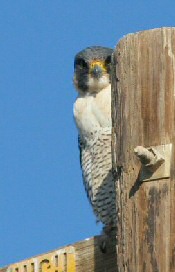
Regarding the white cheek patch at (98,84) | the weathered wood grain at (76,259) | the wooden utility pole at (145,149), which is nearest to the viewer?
the wooden utility pole at (145,149)

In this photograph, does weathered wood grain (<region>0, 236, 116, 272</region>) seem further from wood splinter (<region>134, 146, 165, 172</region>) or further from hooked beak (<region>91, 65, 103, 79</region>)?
hooked beak (<region>91, 65, 103, 79</region>)

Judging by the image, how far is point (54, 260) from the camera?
2820mm

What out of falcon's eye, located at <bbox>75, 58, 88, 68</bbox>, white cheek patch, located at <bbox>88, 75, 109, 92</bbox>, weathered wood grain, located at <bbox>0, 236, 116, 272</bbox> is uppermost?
falcon's eye, located at <bbox>75, 58, 88, 68</bbox>

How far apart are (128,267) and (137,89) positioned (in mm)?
521

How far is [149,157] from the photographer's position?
2354 millimetres

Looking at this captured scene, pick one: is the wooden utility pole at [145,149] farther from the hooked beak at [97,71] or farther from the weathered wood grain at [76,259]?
the hooked beak at [97,71]

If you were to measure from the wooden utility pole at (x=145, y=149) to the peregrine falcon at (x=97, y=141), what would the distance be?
7.46ft

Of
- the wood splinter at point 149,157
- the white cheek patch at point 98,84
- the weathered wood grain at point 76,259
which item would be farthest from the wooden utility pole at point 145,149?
the white cheek patch at point 98,84

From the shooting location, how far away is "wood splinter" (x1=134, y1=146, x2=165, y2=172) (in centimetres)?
233

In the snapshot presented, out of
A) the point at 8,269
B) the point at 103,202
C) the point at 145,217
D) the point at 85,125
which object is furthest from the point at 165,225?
the point at 85,125

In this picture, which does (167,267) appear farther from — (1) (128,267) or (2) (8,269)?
(2) (8,269)

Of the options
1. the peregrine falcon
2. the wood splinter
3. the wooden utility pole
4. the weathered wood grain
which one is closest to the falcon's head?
the peregrine falcon

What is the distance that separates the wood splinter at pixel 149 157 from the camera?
7.63 ft

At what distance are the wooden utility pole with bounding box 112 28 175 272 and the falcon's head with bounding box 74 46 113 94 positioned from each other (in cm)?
381
